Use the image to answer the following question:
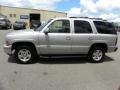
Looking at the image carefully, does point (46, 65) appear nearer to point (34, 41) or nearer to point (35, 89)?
point (34, 41)

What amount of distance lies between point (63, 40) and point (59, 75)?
228 cm

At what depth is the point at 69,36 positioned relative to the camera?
10.7m

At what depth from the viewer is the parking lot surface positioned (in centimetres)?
736

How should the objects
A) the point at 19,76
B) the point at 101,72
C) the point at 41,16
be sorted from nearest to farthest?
the point at 19,76
the point at 101,72
the point at 41,16

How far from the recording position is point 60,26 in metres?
10.8

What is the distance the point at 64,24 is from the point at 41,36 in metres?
1.14

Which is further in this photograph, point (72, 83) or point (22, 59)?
point (22, 59)

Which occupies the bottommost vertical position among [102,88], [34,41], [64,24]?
[102,88]

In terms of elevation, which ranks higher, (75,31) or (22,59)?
(75,31)

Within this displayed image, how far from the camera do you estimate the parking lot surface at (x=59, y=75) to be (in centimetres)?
736

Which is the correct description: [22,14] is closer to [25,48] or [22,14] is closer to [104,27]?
[104,27]

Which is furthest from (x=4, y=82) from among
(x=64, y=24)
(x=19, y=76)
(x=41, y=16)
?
(x=41, y=16)

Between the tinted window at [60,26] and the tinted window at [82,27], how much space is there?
A: 35 centimetres

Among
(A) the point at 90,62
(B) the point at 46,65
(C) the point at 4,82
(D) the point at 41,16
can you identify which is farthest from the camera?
A: (D) the point at 41,16
